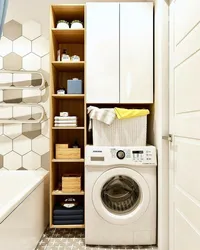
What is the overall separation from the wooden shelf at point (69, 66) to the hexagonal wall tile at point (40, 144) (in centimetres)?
76

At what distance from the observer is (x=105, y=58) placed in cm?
228

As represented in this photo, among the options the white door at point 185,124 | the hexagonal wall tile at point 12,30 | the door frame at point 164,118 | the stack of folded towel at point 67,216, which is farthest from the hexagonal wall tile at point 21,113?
the white door at point 185,124

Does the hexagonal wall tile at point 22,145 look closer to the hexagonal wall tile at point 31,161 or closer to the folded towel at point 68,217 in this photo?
the hexagonal wall tile at point 31,161

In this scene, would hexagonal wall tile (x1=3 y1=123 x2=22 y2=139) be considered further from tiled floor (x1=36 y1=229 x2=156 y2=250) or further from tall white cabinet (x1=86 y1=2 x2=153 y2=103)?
tiled floor (x1=36 y1=229 x2=156 y2=250)

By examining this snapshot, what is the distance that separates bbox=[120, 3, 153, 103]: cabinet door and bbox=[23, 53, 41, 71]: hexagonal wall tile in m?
0.96

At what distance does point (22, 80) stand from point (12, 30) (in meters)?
0.55

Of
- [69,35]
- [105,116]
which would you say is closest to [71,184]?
[105,116]

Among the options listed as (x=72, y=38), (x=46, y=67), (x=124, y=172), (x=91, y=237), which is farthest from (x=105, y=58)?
(x=91, y=237)

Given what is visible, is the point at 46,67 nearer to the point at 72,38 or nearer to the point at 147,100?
the point at 72,38

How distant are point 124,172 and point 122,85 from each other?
0.77 metres

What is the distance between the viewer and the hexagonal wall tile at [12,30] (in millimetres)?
2693

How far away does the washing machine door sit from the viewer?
6.93ft

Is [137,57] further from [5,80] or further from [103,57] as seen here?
[5,80]

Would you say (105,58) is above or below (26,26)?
below
